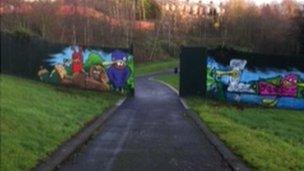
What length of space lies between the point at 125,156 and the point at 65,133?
2560 mm

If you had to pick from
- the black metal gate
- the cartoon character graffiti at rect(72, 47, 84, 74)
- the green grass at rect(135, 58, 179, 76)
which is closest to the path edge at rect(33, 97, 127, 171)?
the black metal gate

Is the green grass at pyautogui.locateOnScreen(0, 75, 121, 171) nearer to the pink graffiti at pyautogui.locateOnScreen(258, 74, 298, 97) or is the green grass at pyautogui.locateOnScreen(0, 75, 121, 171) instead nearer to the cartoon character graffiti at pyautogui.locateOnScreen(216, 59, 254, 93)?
the cartoon character graffiti at pyautogui.locateOnScreen(216, 59, 254, 93)

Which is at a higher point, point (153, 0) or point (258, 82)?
point (153, 0)

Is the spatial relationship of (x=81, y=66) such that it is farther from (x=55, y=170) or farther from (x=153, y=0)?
(x=153, y=0)

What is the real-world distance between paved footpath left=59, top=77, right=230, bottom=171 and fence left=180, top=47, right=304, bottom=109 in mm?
8522

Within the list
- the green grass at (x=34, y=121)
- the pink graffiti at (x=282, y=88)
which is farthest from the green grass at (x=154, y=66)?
the green grass at (x=34, y=121)

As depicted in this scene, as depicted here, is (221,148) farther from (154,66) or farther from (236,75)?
(154,66)

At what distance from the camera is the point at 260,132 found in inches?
707

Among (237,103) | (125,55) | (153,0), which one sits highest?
(153,0)

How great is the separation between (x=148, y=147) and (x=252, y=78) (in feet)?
54.8

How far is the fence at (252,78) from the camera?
30312mm

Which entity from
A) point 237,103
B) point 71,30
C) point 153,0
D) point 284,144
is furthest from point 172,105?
point 153,0

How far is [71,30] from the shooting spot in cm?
4600

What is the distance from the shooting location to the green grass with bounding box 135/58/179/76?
6919 cm
